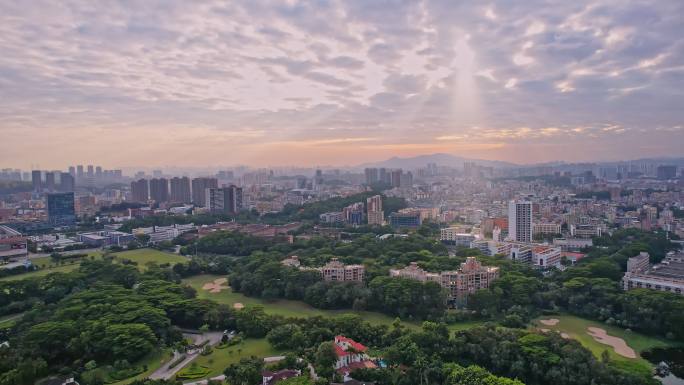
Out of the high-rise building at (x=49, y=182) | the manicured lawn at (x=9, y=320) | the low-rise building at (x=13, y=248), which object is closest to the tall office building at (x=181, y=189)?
the high-rise building at (x=49, y=182)

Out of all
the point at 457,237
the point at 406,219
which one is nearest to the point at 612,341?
the point at 457,237

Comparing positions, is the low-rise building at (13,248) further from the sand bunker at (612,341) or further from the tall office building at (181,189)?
the tall office building at (181,189)

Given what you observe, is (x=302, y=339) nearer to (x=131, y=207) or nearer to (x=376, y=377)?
(x=376, y=377)

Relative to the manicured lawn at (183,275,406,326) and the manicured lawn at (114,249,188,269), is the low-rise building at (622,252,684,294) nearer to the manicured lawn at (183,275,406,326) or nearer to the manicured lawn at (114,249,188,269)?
the manicured lawn at (183,275,406,326)

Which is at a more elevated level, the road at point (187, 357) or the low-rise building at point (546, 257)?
the low-rise building at point (546, 257)

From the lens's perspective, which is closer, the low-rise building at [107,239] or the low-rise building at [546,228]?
the low-rise building at [546,228]

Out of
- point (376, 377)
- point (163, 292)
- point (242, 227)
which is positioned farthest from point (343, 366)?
A: point (242, 227)

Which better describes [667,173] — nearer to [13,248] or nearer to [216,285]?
[216,285]

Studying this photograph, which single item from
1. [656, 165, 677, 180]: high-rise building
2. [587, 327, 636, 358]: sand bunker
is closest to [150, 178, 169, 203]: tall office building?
[587, 327, 636, 358]: sand bunker
